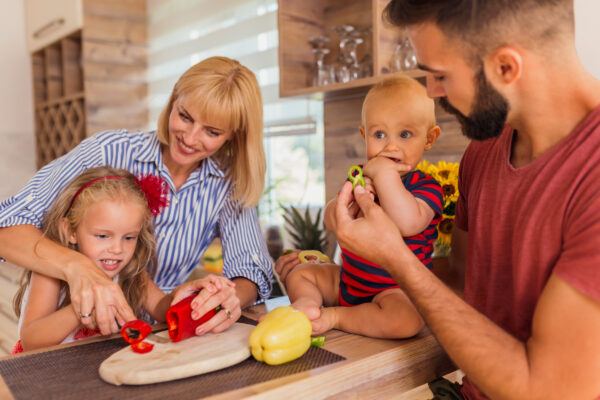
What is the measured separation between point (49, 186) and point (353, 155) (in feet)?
4.23

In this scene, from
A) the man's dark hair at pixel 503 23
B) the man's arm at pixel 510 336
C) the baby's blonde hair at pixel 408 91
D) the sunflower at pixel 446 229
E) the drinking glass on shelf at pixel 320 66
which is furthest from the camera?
the drinking glass on shelf at pixel 320 66

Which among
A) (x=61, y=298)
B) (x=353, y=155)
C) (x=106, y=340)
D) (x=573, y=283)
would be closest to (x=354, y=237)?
(x=573, y=283)

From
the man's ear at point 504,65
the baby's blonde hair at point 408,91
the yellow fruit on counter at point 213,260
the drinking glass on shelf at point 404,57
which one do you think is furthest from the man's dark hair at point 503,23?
the yellow fruit on counter at point 213,260

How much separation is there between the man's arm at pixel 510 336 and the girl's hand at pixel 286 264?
1.35ft

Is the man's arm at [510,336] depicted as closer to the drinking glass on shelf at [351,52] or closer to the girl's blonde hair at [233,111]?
the girl's blonde hair at [233,111]

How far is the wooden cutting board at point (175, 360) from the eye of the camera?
78 cm

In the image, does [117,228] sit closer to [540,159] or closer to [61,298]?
[61,298]

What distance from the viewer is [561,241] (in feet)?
2.55

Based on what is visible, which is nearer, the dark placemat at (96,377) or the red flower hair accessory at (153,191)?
the dark placemat at (96,377)

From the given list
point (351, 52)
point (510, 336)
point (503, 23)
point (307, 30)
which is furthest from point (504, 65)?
point (307, 30)

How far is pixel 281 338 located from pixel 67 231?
697 mm

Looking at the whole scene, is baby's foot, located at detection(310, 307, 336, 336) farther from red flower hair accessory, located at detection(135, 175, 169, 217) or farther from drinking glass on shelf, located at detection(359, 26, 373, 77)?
drinking glass on shelf, located at detection(359, 26, 373, 77)

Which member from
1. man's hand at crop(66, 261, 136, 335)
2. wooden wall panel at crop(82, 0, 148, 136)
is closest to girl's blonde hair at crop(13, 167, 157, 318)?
man's hand at crop(66, 261, 136, 335)

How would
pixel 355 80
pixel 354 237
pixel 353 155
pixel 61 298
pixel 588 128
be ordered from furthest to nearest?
pixel 353 155 < pixel 355 80 < pixel 61 298 < pixel 354 237 < pixel 588 128
